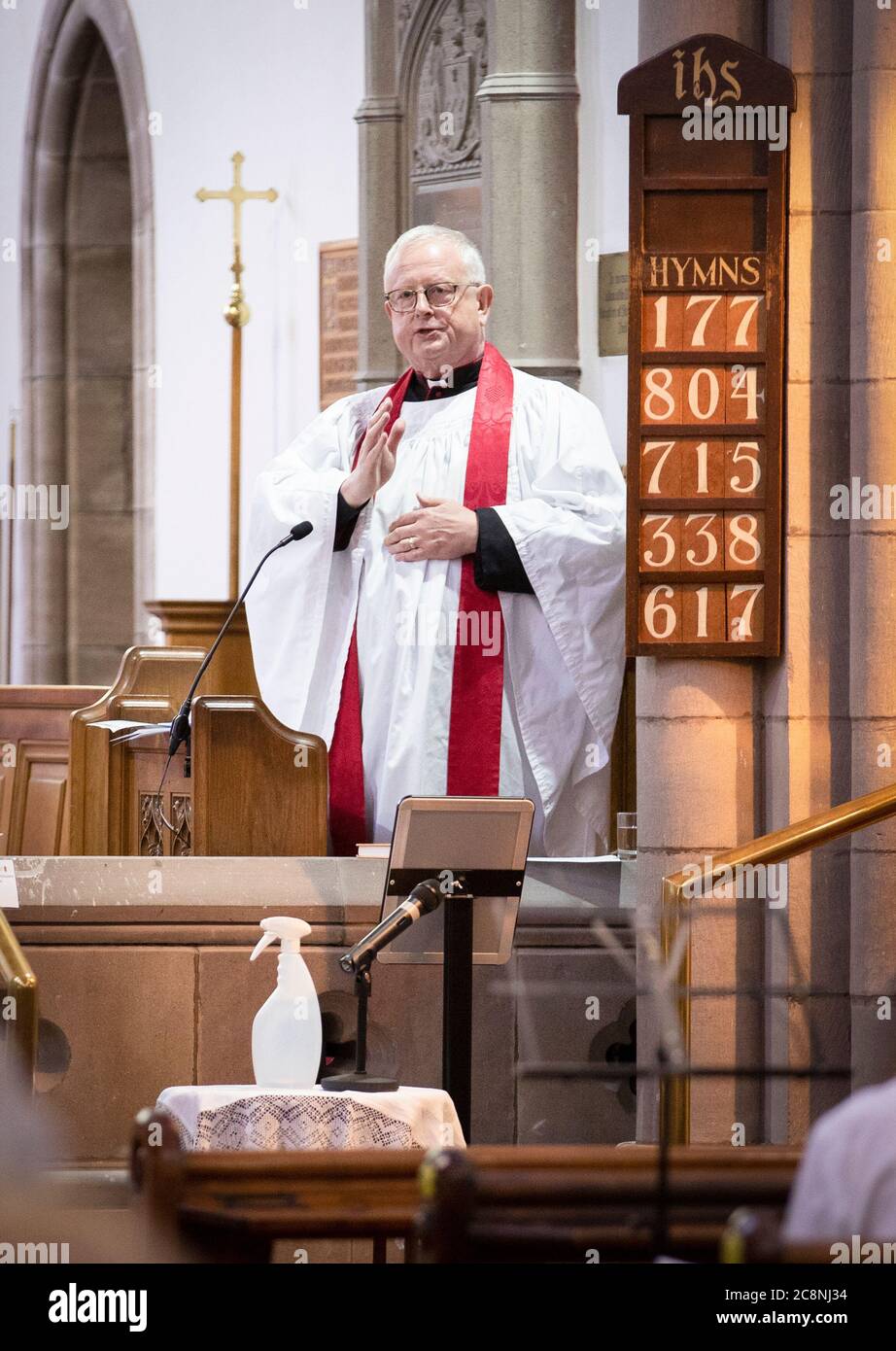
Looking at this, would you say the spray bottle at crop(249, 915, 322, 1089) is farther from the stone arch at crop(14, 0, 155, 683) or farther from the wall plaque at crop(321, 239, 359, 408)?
the stone arch at crop(14, 0, 155, 683)

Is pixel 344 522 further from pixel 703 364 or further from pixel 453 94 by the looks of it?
pixel 453 94

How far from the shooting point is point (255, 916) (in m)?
5.83

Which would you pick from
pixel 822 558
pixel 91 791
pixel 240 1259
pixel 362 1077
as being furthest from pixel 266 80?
pixel 240 1259

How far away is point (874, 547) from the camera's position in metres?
5.43

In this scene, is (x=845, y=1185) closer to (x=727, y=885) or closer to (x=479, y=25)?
(x=727, y=885)

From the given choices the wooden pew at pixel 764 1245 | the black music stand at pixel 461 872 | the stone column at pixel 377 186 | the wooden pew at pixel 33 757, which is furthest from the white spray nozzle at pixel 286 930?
the stone column at pixel 377 186

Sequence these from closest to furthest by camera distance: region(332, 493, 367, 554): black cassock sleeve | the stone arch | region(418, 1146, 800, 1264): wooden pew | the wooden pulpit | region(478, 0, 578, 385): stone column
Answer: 1. region(418, 1146, 800, 1264): wooden pew
2. the wooden pulpit
3. region(332, 493, 367, 554): black cassock sleeve
4. region(478, 0, 578, 385): stone column
5. the stone arch

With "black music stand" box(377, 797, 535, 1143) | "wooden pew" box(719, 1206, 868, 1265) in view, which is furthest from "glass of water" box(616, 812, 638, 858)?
"wooden pew" box(719, 1206, 868, 1265)

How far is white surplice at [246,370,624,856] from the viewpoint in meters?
6.71

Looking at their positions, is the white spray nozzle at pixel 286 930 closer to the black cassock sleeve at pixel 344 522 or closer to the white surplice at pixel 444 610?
the white surplice at pixel 444 610

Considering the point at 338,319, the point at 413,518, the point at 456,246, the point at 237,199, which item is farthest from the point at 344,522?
the point at 237,199

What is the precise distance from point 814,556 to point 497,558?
1.40 meters

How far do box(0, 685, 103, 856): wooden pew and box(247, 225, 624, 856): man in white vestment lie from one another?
142 cm

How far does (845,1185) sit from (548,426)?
205 inches
